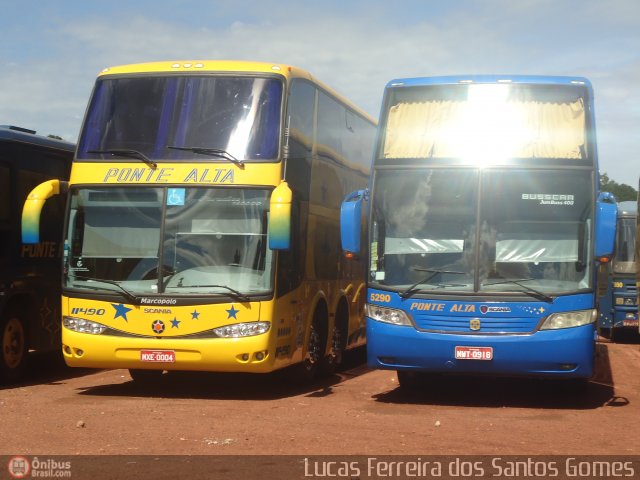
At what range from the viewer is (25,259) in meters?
15.0

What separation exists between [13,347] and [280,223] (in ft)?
15.0

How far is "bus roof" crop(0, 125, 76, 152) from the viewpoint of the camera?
15.0 meters

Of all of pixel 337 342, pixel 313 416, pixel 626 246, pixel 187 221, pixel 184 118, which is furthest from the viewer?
pixel 626 246

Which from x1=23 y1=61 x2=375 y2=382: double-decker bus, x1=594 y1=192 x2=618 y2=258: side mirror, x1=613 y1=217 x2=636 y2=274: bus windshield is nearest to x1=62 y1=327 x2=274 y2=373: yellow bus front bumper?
x1=23 y1=61 x2=375 y2=382: double-decker bus

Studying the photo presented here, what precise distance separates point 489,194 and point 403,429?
345 cm

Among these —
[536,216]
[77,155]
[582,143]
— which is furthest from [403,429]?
[77,155]

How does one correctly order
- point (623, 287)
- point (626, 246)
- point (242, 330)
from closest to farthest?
point (242, 330), point (623, 287), point (626, 246)

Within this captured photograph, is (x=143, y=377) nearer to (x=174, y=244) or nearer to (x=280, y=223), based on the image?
(x=174, y=244)

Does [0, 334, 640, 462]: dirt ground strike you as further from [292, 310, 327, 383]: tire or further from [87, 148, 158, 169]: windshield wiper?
[87, 148, 158, 169]: windshield wiper

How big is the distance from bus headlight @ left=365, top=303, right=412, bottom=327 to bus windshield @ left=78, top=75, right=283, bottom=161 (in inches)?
85.5

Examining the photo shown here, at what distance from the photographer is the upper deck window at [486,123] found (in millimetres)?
13398

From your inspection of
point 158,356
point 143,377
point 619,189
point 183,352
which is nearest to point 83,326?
point 158,356
